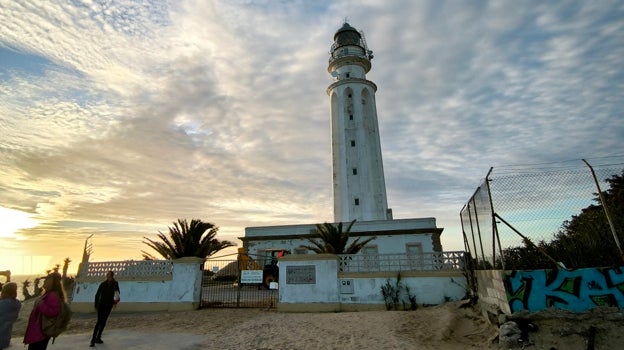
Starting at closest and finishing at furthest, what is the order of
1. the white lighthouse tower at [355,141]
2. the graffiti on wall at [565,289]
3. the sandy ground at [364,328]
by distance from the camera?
the sandy ground at [364,328]
the graffiti on wall at [565,289]
the white lighthouse tower at [355,141]

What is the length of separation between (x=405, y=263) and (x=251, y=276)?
19.5ft

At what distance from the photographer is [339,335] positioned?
309 inches

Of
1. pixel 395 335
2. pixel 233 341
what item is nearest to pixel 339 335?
pixel 395 335

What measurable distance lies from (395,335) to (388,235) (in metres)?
12.6

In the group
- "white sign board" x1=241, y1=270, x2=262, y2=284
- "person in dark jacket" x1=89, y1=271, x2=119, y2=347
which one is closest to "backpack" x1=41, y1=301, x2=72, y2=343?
"person in dark jacket" x1=89, y1=271, x2=119, y2=347

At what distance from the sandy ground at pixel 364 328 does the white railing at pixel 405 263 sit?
155 cm

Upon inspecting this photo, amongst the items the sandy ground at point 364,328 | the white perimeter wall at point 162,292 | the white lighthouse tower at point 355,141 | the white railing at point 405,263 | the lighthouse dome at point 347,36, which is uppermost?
the lighthouse dome at point 347,36

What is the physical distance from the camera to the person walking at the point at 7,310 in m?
4.17

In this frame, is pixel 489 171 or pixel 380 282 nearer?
pixel 489 171

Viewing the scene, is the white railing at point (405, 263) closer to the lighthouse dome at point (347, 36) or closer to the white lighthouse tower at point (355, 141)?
the white lighthouse tower at point (355, 141)

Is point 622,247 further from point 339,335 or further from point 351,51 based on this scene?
point 351,51

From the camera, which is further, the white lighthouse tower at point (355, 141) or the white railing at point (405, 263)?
the white lighthouse tower at point (355, 141)

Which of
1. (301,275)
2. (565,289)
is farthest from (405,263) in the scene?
(565,289)

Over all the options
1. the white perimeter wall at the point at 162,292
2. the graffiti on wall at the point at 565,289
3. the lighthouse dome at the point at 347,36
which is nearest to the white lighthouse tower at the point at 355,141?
the lighthouse dome at the point at 347,36
